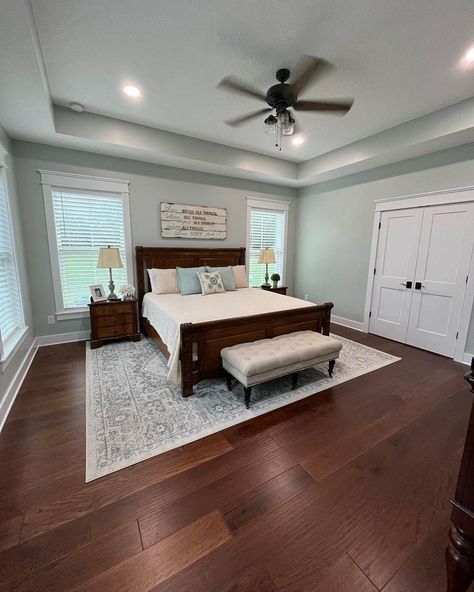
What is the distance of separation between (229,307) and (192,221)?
2125 millimetres

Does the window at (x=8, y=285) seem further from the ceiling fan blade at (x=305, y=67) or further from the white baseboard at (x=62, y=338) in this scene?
the ceiling fan blade at (x=305, y=67)

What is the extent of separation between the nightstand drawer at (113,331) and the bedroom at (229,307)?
3 centimetres

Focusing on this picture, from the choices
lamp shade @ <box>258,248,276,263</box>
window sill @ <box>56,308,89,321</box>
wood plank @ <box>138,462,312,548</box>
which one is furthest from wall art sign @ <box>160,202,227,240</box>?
wood plank @ <box>138,462,312,548</box>

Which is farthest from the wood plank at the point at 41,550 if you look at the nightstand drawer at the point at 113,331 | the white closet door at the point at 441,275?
the white closet door at the point at 441,275

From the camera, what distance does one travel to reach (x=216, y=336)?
8.63ft

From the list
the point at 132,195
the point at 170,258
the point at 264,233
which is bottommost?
the point at 170,258

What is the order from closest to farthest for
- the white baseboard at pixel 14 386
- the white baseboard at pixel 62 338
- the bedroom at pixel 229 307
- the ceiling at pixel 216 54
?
the bedroom at pixel 229 307 → the ceiling at pixel 216 54 → the white baseboard at pixel 14 386 → the white baseboard at pixel 62 338

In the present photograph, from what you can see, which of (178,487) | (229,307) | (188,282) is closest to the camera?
(178,487)

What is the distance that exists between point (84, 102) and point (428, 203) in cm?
456

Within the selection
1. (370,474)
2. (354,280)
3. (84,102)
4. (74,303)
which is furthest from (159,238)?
(370,474)

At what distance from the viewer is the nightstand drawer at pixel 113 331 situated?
12.1ft

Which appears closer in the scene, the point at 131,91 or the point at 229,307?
the point at 131,91

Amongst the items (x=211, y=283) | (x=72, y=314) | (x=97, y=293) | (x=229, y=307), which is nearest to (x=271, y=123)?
(x=229, y=307)

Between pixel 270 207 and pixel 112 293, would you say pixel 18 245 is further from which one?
pixel 270 207
